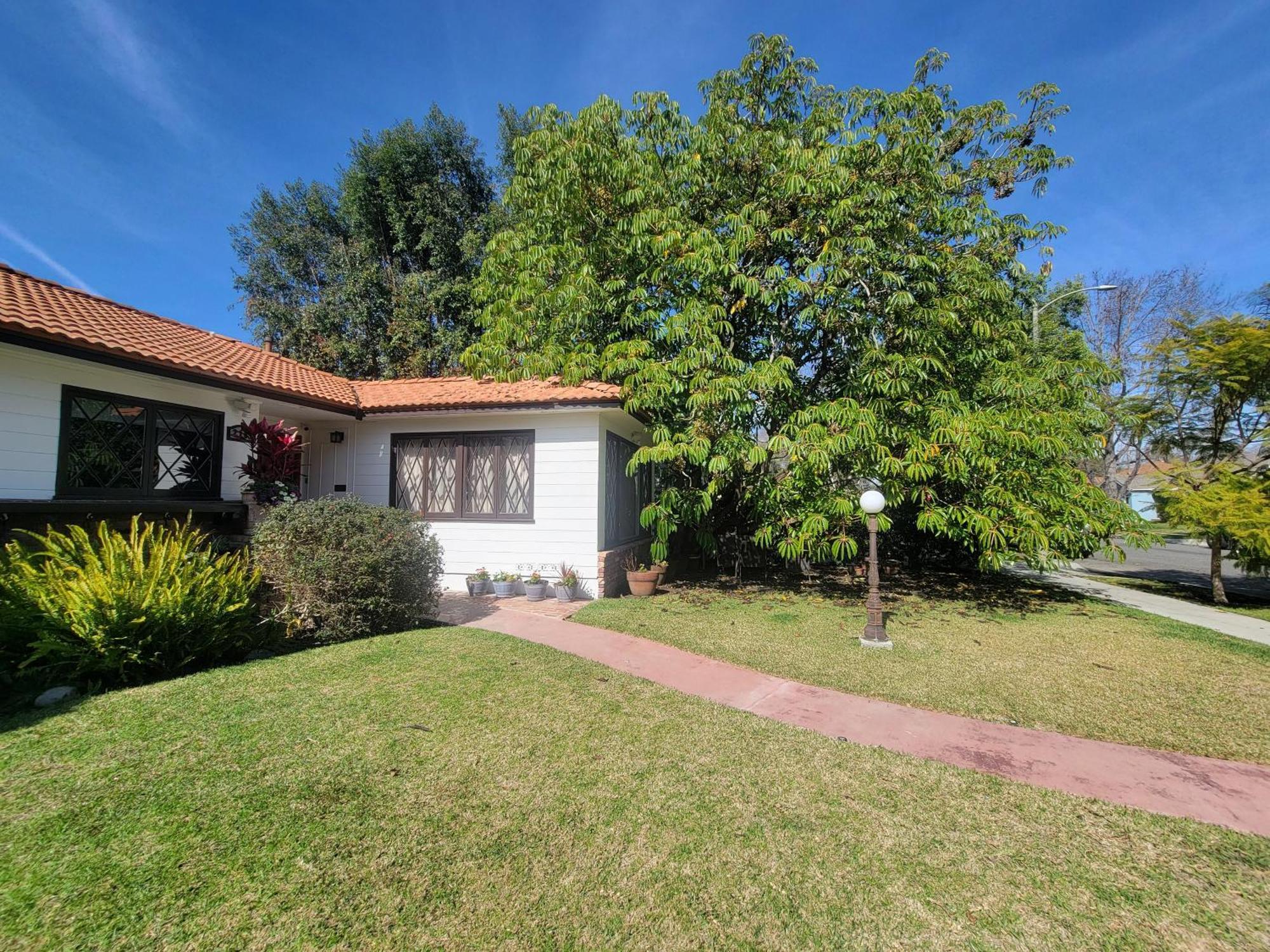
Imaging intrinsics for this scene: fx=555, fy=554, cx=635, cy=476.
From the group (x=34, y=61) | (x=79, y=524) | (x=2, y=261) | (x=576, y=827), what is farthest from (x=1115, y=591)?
(x=34, y=61)

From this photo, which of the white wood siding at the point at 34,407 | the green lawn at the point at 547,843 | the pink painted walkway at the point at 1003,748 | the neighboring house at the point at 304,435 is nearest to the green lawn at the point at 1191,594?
the pink painted walkway at the point at 1003,748

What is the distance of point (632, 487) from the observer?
1145cm

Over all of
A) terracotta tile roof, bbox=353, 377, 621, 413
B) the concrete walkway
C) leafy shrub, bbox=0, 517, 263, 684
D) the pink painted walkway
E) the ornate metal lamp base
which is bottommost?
the concrete walkway

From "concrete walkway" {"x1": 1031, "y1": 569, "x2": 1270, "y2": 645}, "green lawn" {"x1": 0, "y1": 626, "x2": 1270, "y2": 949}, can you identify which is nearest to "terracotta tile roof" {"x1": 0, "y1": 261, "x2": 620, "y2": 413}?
"green lawn" {"x1": 0, "y1": 626, "x2": 1270, "y2": 949}

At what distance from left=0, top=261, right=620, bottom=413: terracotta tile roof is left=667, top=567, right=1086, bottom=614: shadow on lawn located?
4502mm

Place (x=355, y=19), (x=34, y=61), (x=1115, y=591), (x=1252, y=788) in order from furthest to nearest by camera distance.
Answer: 1. (x=1115, y=591)
2. (x=355, y=19)
3. (x=34, y=61)
4. (x=1252, y=788)

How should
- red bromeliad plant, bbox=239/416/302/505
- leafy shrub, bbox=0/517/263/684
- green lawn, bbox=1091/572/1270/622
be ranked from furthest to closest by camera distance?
green lawn, bbox=1091/572/1270/622, red bromeliad plant, bbox=239/416/302/505, leafy shrub, bbox=0/517/263/684

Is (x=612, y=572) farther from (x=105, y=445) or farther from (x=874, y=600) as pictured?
(x=105, y=445)

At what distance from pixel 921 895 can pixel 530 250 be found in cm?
975

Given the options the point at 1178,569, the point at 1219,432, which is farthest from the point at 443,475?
the point at 1178,569

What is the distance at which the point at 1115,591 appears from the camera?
1127cm

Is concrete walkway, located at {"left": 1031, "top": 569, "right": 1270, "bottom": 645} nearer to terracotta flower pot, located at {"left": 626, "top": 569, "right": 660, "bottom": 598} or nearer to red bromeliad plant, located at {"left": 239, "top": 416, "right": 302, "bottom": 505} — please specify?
terracotta flower pot, located at {"left": 626, "top": 569, "right": 660, "bottom": 598}

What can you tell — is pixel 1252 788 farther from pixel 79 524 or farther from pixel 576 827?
pixel 79 524

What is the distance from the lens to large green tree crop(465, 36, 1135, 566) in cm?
782
